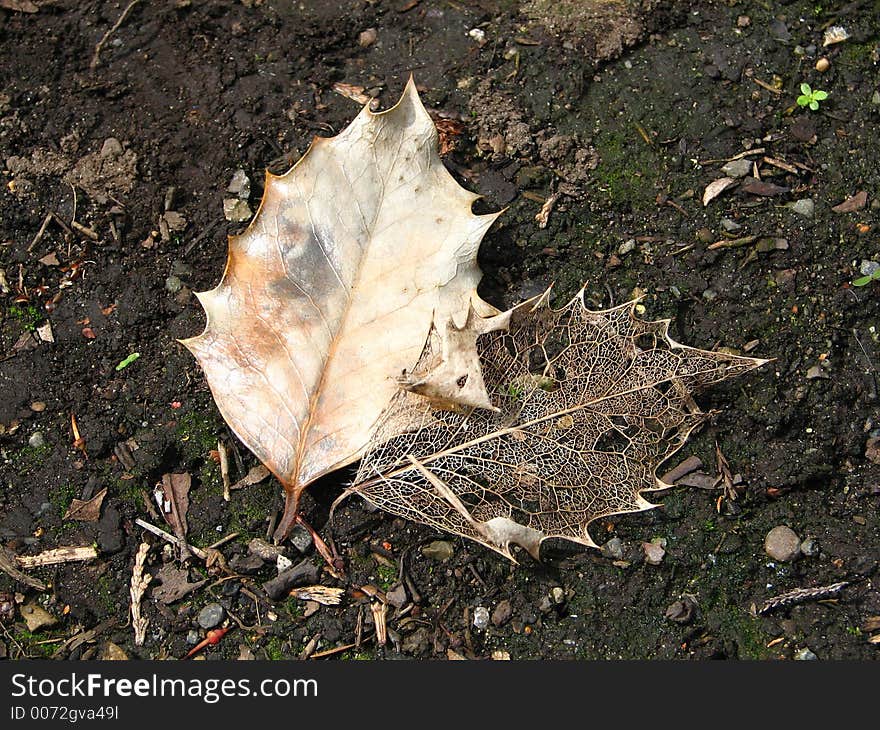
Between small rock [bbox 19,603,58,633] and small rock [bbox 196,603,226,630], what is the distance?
1.27 feet

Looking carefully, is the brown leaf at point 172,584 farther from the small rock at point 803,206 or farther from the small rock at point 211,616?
the small rock at point 803,206

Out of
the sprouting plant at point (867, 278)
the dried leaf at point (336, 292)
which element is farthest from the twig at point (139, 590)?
the sprouting plant at point (867, 278)

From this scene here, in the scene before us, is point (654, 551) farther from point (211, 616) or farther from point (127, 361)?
point (127, 361)

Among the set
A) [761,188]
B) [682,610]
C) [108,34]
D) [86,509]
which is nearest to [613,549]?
[682,610]

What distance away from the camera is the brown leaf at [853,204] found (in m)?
2.79

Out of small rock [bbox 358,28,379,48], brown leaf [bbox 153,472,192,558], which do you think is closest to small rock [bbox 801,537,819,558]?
brown leaf [bbox 153,472,192,558]

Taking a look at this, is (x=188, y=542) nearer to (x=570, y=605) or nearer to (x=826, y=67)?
Result: (x=570, y=605)

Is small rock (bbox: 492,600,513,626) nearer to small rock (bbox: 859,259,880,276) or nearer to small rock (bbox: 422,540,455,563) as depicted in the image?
small rock (bbox: 422,540,455,563)

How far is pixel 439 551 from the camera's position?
2.43 metres

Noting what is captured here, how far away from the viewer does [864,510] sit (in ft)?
8.11

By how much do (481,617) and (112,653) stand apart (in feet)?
3.19

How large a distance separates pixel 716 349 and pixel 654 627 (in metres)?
0.82

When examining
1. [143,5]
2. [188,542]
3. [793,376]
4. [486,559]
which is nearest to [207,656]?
[188,542]

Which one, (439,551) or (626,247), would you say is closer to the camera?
(439,551)
